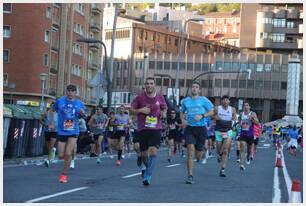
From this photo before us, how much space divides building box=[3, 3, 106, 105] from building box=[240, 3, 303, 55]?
185 ft

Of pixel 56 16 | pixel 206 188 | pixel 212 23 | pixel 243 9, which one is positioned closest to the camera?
pixel 206 188

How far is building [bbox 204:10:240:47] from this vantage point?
520 feet

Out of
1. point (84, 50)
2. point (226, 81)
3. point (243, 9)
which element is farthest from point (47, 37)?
point (243, 9)

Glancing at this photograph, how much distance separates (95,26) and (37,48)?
21.2m

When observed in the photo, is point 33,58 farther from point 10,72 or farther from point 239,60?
point 239,60

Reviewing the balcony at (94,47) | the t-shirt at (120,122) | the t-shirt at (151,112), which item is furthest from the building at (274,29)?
the t-shirt at (151,112)

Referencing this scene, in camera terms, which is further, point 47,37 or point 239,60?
point 239,60

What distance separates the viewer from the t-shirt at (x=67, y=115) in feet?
46.6

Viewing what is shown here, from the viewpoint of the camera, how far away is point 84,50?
279 ft

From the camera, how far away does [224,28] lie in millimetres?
163750

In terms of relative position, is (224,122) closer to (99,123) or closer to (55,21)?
(99,123)

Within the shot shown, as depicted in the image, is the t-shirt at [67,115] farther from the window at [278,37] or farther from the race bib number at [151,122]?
the window at [278,37]

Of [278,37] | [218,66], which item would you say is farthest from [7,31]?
[278,37]

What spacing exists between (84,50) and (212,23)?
86.3 m
